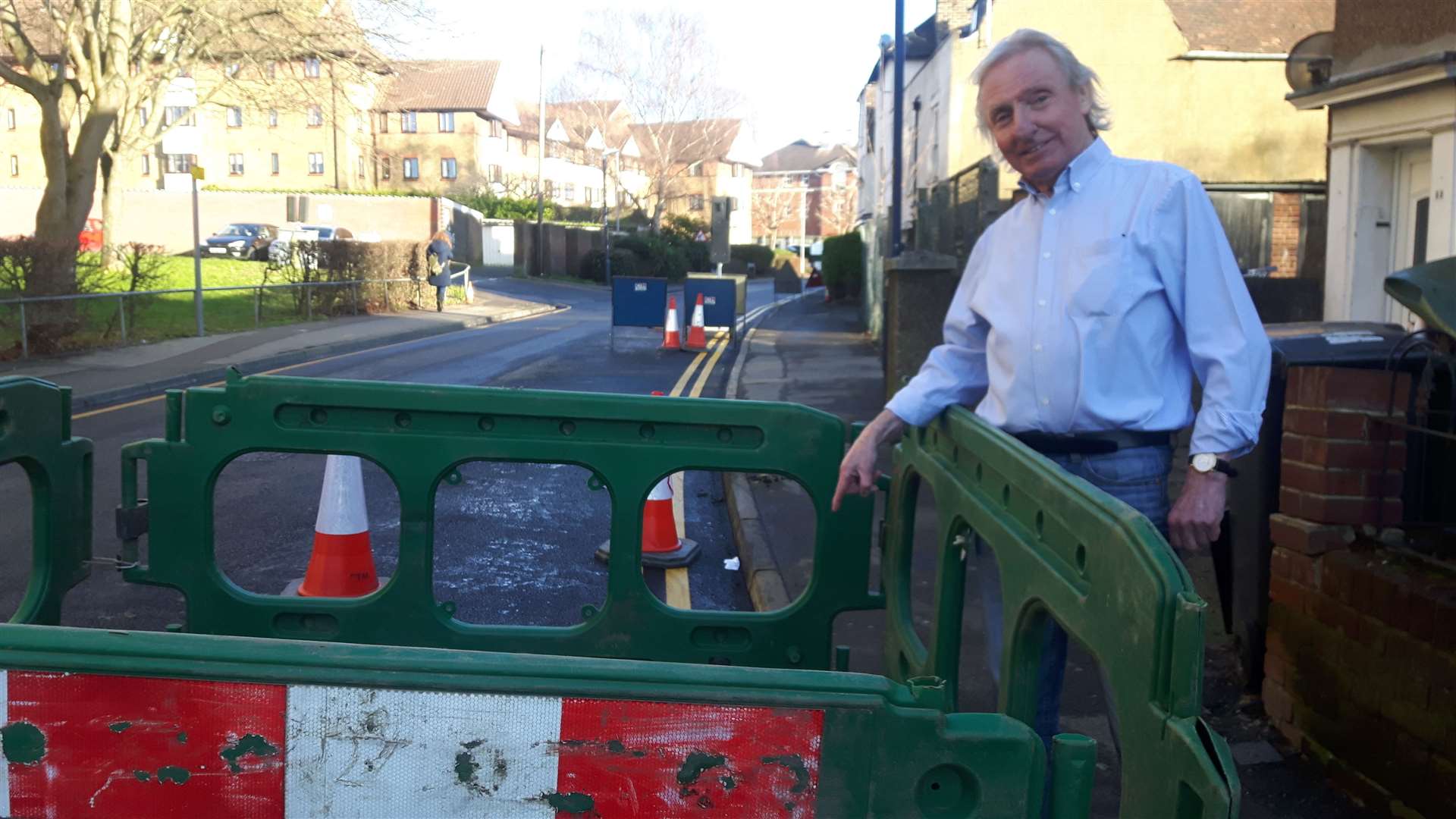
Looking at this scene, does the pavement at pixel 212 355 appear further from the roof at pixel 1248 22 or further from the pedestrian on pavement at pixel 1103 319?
the roof at pixel 1248 22

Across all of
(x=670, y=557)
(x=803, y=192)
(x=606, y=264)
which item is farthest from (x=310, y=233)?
(x=803, y=192)

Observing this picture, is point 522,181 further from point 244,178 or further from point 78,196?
point 78,196

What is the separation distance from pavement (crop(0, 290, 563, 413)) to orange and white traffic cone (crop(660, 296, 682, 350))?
4.62 metres

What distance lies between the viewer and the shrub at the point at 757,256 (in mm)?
77375

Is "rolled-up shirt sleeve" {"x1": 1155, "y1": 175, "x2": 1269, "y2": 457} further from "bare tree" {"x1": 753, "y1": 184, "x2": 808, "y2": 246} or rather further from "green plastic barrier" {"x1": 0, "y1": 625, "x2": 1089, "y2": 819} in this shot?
"bare tree" {"x1": 753, "y1": 184, "x2": 808, "y2": 246}

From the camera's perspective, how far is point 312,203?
2158 inches

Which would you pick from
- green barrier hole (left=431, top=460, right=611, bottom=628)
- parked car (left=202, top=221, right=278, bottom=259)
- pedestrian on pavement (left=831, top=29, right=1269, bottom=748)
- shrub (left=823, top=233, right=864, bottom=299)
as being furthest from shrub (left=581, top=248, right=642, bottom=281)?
pedestrian on pavement (left=831, top=29, right=1269, bottom=748)

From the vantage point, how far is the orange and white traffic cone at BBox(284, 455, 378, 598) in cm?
555

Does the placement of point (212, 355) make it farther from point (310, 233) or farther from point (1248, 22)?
point (310, 233)

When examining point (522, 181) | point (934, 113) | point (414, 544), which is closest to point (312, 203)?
point (522, 181)

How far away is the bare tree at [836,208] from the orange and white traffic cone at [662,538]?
89.9 metres

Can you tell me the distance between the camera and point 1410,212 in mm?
10445

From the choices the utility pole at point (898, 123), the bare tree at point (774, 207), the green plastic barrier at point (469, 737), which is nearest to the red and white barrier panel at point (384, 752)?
the green plastic barrier at point (469, 737)

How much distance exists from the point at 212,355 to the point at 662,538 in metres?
13.1
